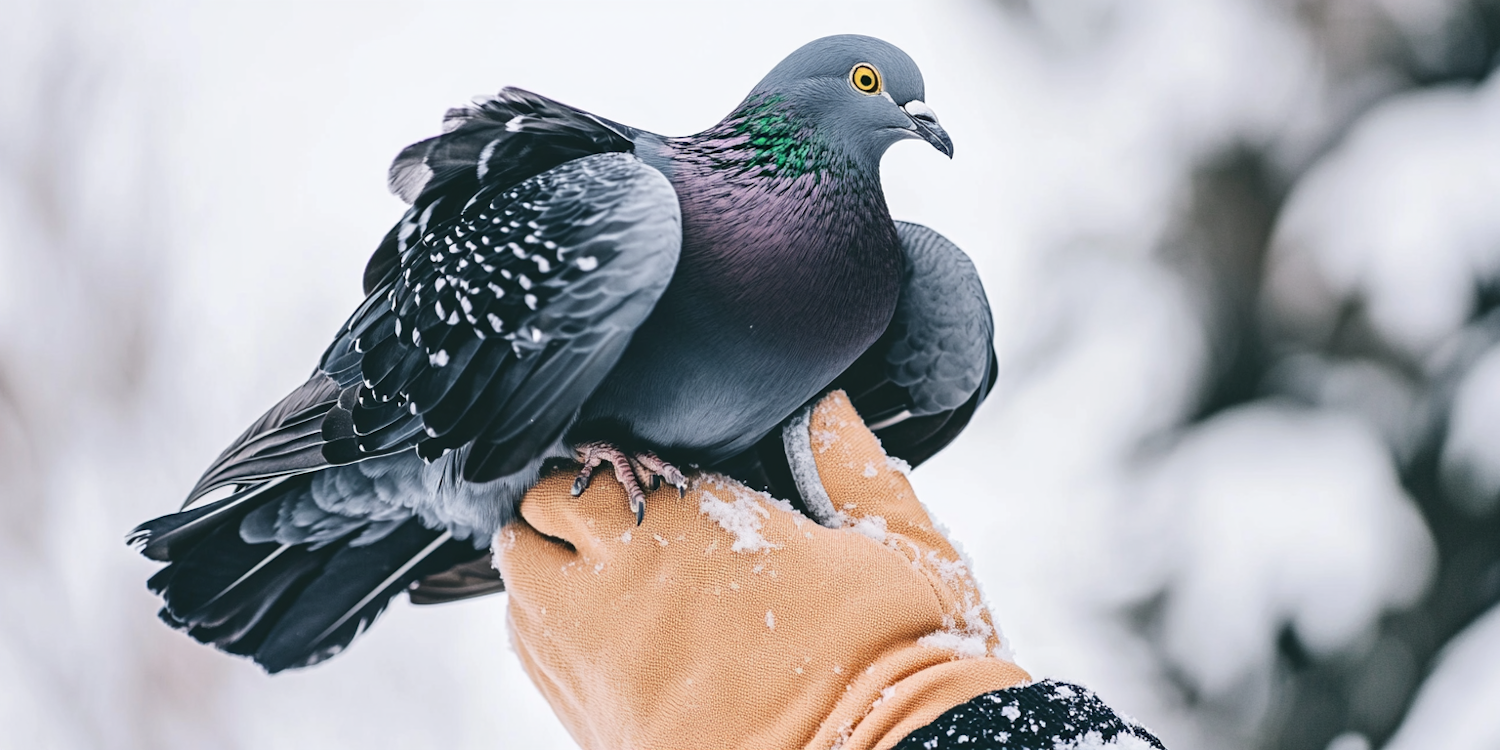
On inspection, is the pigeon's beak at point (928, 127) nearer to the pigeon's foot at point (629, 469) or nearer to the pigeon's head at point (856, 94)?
the pigeon's head at point (856, 94)

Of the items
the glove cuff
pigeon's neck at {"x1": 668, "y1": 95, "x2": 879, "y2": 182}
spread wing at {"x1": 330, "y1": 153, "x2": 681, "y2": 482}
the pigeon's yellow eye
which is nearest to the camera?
the glove cuff

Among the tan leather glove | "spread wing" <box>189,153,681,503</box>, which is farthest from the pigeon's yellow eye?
the tan leather glove

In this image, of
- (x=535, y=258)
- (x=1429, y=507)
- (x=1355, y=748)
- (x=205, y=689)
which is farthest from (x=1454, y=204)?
(x=205, y=689)

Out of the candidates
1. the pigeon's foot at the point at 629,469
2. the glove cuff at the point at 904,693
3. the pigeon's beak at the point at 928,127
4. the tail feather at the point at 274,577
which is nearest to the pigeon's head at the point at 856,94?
the pigeon's beak at the point at 928,127

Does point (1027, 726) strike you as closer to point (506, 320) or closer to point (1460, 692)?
point (506, 320)

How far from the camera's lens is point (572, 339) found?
5.47 feet

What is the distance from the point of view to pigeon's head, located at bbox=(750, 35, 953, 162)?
6.63ft

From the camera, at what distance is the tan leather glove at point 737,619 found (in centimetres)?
171

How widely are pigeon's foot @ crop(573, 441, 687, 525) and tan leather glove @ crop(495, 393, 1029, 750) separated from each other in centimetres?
3

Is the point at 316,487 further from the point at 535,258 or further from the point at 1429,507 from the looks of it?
the point at 1429,507

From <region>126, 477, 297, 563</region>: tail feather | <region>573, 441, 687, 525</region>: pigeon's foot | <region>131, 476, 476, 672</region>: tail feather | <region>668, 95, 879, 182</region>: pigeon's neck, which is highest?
<region>668, 95, 879, 182</region>: pigeon's neck

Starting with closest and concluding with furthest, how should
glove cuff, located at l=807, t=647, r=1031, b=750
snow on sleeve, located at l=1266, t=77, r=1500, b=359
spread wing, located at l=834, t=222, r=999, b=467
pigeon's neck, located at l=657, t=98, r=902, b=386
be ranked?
glove cuff, located at l=807, t=647, r=1031, b=750, pigeon's neck, located at l=657, t=98, r=902, b=386, spread wing, located at l=834, t=222, r=999, b=467, snow on sleeve, located at l=1266, t=77, r=1500, b=359

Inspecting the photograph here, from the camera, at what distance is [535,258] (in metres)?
1.75

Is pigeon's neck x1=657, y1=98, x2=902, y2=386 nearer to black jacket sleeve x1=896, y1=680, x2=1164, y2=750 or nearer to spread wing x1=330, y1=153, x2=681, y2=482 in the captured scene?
spread wing x1=330, y1=153, x2=681, y2=482
